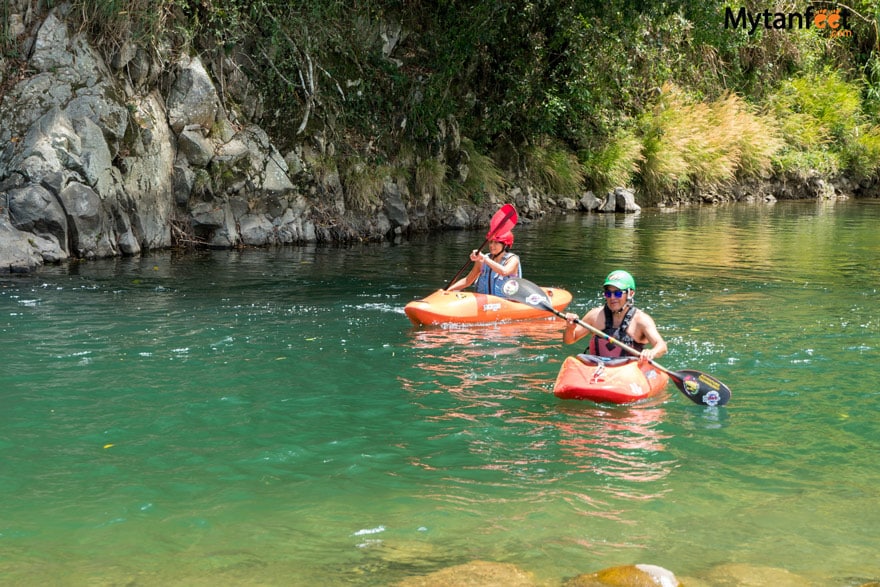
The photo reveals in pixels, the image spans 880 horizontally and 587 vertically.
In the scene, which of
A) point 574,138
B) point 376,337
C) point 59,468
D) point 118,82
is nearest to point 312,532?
point 59,468

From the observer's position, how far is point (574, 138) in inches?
900

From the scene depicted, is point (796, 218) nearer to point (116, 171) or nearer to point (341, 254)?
point (341, 254)

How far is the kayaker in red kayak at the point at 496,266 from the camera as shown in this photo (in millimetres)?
9844

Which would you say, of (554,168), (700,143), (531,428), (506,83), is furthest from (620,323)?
(700,143)

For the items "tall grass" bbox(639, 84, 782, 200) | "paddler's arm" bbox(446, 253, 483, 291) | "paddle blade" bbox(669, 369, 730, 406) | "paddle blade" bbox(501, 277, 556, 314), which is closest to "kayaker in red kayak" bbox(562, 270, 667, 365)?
"paddle blade" bbox(669, 369, 730, 406)

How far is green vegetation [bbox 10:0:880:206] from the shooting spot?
51.1ft

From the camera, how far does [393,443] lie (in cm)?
595

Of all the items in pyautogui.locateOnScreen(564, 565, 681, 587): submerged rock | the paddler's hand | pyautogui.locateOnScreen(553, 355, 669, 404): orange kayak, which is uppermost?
the paddler's hand

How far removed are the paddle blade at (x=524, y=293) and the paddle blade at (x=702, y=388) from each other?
195 centimetres

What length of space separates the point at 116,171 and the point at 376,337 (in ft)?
21.6

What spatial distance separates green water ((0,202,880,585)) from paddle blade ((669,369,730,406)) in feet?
0.31

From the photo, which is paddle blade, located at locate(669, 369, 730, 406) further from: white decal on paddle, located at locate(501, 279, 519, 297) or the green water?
white decal on paddle, located at locate(501, 279, 519, 297)

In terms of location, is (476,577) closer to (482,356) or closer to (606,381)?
(606,381)

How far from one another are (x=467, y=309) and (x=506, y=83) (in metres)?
10.6
